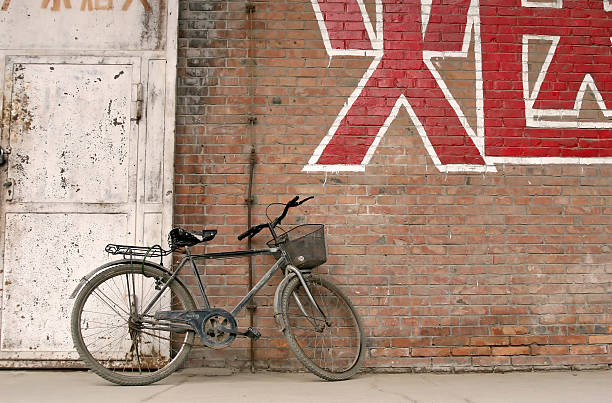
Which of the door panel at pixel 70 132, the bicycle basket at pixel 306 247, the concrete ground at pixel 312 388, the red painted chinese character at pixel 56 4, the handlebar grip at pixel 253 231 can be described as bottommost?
the concrete ground at pixel 312 388

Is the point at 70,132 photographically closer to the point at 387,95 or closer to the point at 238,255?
the point at 238,255

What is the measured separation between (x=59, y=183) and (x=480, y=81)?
11.1 ft

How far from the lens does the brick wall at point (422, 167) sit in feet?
14.5

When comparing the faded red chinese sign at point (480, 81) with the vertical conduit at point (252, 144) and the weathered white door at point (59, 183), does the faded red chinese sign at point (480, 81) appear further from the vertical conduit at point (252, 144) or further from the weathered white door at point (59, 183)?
the weathered white door at point (59, 183)

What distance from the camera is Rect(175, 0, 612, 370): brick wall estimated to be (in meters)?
4.41

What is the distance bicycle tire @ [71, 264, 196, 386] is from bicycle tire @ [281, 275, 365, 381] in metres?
0.77

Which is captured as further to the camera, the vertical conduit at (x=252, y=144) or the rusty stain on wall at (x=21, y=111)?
the rusty stain on wall at (x=21, y=111)

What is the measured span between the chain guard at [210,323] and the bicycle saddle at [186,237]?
0.46m

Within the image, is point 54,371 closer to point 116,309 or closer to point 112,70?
point 116,309

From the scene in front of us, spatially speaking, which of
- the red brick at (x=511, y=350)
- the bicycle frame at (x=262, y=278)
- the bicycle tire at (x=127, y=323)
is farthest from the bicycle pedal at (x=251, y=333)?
the red brick at (x=511, y=350)

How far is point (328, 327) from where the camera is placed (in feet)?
14.0

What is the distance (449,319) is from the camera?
14.5 feet

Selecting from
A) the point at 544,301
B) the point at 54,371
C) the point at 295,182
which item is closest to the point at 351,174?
the point at 295,182

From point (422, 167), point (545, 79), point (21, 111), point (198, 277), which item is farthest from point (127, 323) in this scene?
point (545, 79)
